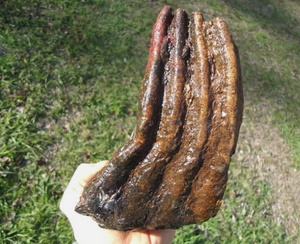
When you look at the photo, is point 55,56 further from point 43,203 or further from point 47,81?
point 43,203

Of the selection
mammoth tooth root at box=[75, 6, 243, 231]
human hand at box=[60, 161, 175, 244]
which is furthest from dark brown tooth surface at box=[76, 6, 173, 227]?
human hand at box=[60, 161, 175, 244]

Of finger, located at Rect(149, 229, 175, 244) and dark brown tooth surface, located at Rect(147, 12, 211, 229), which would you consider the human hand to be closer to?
finger, located at Rect(149, 229, 175, 244)

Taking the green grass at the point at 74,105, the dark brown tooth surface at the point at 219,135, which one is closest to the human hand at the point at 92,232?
the dark brown tooth surface at the point at 219,135

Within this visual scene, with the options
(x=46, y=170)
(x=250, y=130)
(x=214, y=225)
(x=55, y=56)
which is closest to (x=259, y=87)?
(x=250, y=130)

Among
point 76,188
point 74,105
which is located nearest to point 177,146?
point 76,188

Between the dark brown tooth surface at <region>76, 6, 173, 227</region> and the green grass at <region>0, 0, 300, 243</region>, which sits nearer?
the dark brown tooth surface at <region>76, 6, 173, 227</region>

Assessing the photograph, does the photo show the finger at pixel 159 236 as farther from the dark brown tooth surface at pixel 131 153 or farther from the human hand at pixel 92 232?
the dark brown tooth surface at pixel 131 153
